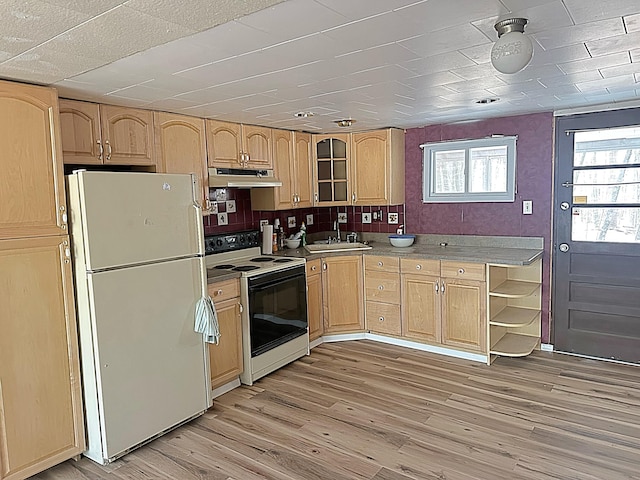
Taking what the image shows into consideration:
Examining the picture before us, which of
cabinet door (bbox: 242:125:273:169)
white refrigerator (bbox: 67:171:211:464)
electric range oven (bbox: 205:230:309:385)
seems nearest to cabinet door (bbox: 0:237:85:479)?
white refrigerator (bbox: 67:171:211:464)

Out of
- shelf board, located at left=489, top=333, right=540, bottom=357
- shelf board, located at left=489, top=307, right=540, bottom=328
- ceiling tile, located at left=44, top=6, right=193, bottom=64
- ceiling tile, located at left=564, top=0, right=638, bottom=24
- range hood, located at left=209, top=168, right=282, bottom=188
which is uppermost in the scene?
ceiling tile, located at left=564, top=0, right=638, bottom=24

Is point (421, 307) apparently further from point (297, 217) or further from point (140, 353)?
point (140, 353)

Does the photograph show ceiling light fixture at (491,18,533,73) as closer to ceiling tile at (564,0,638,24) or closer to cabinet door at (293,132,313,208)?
ceiling tile at (564,0,638,24)

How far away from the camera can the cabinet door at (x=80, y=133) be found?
2.71m

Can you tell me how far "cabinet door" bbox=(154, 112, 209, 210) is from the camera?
3.28 m

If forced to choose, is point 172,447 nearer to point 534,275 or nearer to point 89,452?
point 89,452

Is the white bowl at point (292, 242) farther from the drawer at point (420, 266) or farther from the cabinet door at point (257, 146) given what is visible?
the drawer at point (420, 266)

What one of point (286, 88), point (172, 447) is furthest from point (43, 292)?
point (286, 88)

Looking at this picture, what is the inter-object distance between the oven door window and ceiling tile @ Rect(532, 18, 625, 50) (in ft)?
8.05

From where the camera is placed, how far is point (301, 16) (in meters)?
1.67

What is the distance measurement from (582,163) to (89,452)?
4.19 metres

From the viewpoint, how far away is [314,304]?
14.1 ft

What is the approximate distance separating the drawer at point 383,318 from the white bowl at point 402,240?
64 centimetres

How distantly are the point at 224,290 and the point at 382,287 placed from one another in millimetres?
1659
